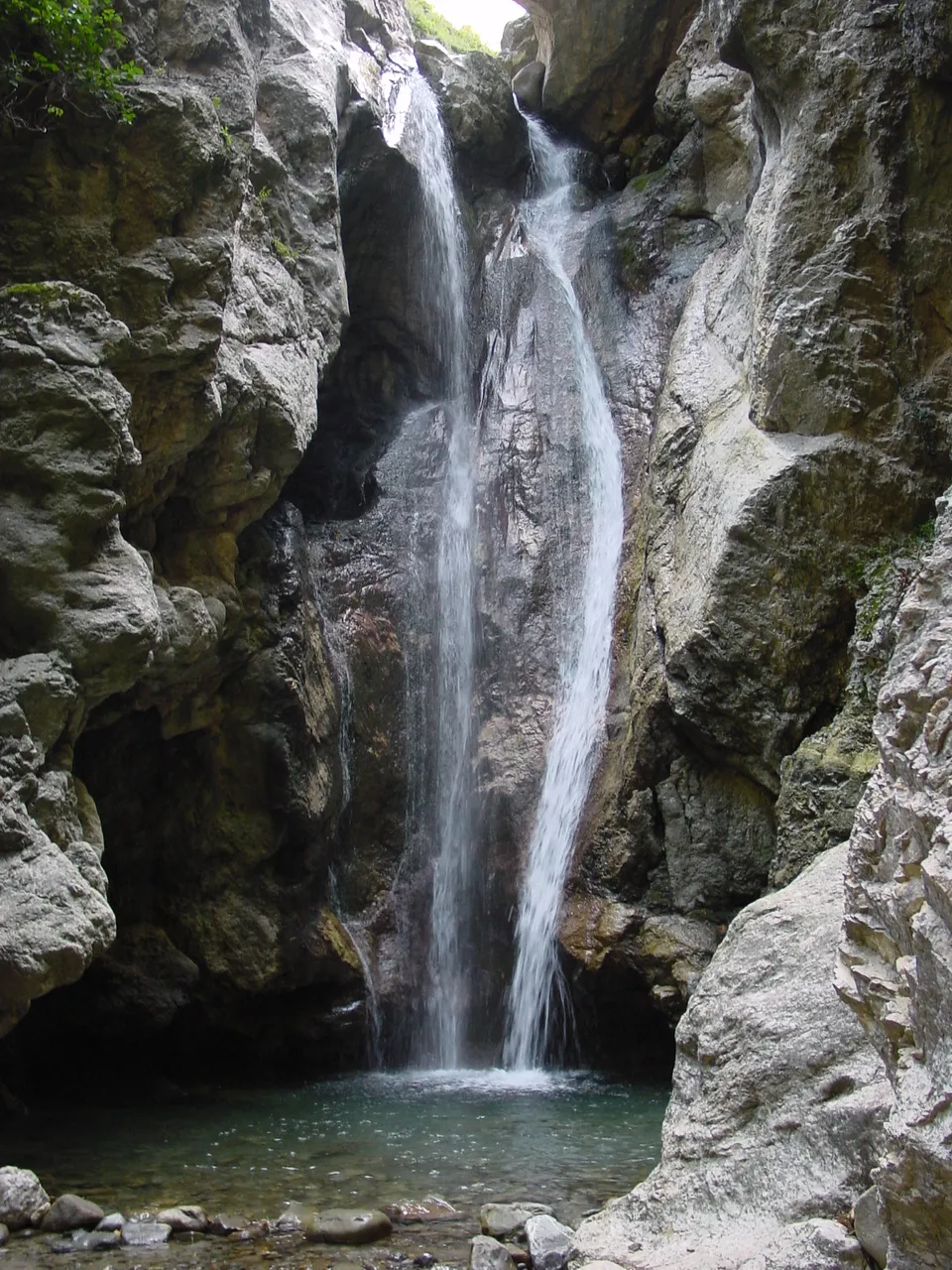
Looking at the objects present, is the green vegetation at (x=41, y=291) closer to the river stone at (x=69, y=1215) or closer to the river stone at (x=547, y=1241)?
the river stone at (x=69, y=1215)

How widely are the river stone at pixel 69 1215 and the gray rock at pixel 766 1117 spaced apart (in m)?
2.78

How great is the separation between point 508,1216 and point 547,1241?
0.50 metres

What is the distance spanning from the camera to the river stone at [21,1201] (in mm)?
5680

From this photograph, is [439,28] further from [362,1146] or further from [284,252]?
[362,1146]

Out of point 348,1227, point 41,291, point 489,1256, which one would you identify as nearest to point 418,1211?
point 348,1227

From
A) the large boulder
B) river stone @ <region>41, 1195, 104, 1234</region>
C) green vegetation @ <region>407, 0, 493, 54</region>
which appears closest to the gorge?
river stone @ <region>41, 1195, 104, 1234</region>

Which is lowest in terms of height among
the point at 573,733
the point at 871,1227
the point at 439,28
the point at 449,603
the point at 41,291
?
the point at 871,1227

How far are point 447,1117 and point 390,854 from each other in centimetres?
390

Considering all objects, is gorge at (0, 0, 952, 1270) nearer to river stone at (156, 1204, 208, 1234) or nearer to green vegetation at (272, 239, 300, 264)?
green vegetation at (272, 239, 300, 264)

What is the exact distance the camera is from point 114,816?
10477mm

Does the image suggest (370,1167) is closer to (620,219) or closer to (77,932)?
(77,932)

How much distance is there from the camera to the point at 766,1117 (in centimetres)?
443

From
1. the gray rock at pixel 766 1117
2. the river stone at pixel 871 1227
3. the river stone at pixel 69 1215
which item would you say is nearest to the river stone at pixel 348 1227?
the river stone at pixel 69 1215

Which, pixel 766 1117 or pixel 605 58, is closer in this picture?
pixel 766 1117
